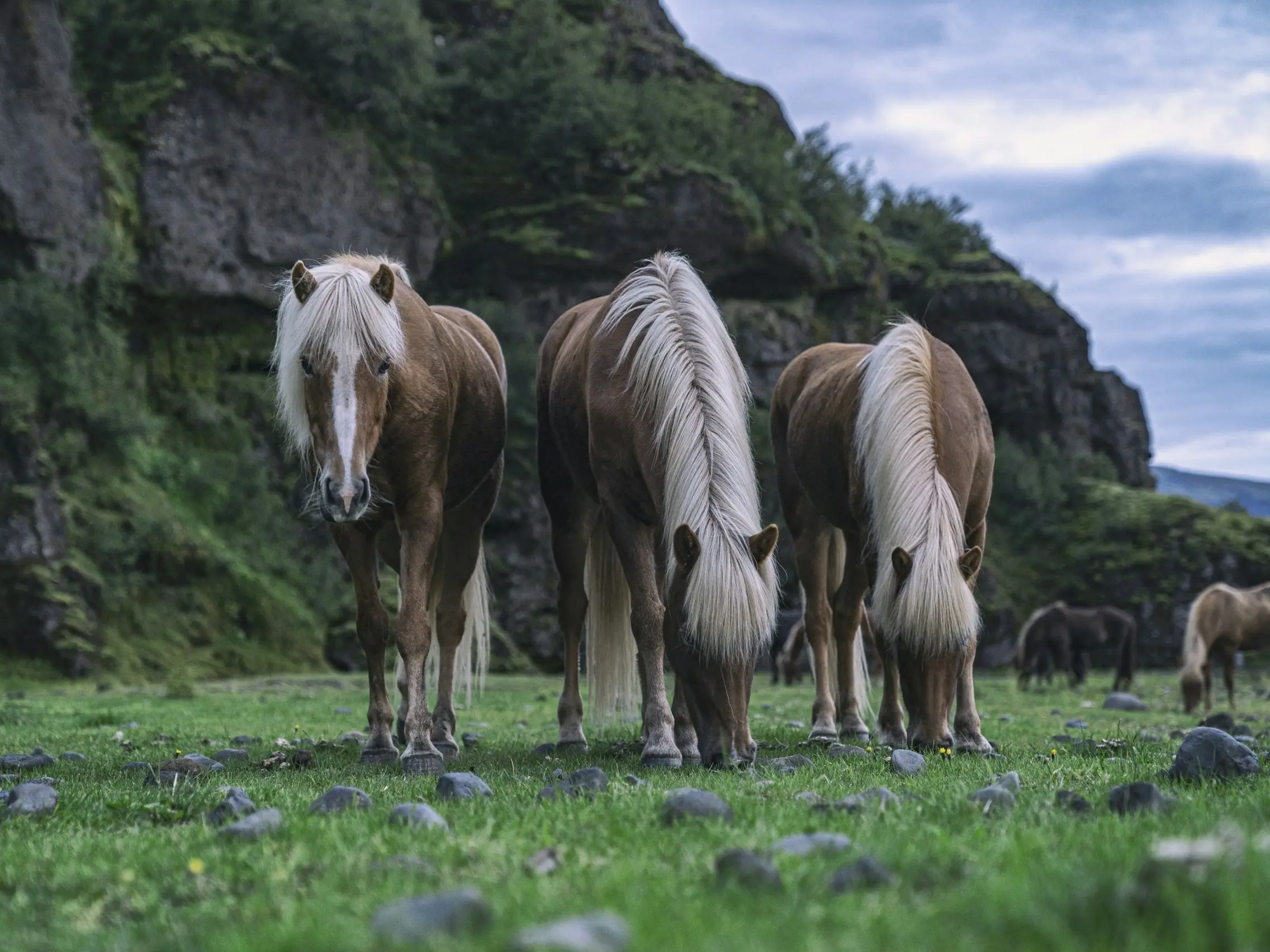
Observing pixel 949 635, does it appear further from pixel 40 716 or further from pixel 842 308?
pixel 842 308

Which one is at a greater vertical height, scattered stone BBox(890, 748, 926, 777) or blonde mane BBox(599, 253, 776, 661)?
blonde mane BBox(599, 253, 776, 661)

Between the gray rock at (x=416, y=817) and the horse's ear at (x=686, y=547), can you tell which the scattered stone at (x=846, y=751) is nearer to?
the horse's ear at (x=686, y=547)

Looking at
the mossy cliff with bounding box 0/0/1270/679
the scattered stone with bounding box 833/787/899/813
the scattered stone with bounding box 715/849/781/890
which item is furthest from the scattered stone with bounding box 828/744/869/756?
the mossy cliff with bounding box 0/0/1270/679

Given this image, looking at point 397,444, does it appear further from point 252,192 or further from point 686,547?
point 252,192

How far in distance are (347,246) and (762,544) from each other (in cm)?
2743

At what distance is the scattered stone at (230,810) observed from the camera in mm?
3582

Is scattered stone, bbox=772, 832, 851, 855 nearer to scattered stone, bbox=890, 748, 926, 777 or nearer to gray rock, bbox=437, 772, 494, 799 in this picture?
gray rock, bbox=437, 772, 494, 799

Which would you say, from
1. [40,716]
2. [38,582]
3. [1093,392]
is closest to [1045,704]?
[40,716]

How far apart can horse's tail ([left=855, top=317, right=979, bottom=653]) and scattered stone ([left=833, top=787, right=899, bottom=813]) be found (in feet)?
7.91

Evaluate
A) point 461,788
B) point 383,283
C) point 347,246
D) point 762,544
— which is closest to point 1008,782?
point 762,544

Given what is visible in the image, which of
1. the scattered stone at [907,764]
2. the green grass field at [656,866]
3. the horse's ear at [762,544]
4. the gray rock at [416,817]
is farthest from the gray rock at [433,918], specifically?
the horse's ear at [762,544]

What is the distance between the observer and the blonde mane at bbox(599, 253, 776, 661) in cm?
531

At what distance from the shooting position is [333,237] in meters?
Answer: 31.5

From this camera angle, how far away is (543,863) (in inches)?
103
